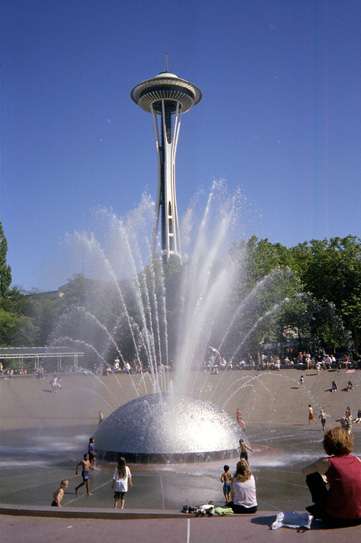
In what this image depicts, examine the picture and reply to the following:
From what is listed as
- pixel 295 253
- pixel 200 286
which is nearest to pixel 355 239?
pixel 295 253

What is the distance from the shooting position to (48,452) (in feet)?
68.3

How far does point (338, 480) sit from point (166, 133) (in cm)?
8885

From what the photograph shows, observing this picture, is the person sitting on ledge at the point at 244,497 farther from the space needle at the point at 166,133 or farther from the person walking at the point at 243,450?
the space needle at the point at 166,133

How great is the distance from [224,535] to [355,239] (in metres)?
59.0

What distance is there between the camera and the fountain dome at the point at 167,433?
17172 millimetres

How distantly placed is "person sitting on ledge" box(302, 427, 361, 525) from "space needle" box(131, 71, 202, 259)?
81.9 metres

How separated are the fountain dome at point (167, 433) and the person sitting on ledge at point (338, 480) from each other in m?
10.7

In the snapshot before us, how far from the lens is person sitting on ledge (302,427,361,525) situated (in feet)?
21.3

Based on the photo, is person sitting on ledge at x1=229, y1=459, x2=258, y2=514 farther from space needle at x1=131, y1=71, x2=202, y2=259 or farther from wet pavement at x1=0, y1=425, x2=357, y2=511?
space needle at x1=131, y1=71, x2=202, y2=259

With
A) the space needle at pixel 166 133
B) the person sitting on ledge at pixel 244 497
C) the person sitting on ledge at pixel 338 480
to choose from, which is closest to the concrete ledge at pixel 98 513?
the person sitting on ledge at pixel 244 497

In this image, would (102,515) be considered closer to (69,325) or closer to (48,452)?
(48,452)

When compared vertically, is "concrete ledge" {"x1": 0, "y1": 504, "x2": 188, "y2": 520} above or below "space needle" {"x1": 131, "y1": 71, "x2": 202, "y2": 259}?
below

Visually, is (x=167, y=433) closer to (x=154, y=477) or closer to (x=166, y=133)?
(x=154, y=477)

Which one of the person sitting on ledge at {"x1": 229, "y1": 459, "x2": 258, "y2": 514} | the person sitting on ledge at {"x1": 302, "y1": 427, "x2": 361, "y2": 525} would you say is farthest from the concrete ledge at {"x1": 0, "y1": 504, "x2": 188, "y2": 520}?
the person sitting on ledge at {"x1": 302, "y1": 427, "x2": 361, "y2": 525}
